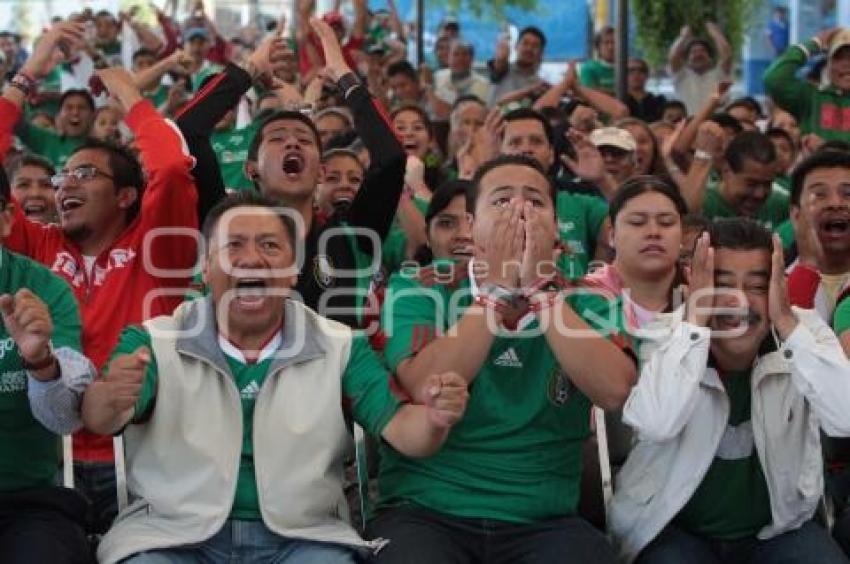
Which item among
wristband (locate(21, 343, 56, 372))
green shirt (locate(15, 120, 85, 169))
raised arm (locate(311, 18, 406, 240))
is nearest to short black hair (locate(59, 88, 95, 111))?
green shirt (locate(15, 120, 85, 169))

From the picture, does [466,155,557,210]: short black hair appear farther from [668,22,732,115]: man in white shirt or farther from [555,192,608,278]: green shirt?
[668,22,732,115]: man in white shirt

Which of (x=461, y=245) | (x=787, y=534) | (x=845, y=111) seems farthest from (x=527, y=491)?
(x=845, y=111)

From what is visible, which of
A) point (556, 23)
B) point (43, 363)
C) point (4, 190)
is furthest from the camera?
point (556, 23)

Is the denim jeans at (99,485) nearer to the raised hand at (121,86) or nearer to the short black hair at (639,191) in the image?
the raised hand at (121,86)

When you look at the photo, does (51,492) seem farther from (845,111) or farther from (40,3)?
(40,3)

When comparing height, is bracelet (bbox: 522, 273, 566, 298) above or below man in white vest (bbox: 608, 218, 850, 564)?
above

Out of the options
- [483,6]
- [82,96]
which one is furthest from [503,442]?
[483,6]

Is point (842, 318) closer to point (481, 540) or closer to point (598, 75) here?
point (481, 540)

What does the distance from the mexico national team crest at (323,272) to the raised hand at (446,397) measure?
146 centimetres

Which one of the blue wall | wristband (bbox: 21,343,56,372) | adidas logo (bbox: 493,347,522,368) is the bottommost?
the blue wall

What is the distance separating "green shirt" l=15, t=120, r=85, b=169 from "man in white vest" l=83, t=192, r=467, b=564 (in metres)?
5.91

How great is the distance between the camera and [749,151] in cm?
643

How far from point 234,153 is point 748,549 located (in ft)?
11.6

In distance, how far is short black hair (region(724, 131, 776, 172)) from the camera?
253 inches
